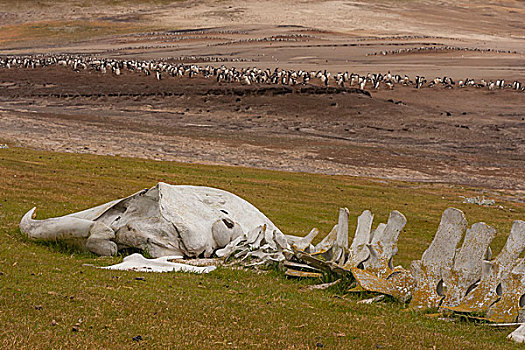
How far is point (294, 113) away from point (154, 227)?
48.3 meters

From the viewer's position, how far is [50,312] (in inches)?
328

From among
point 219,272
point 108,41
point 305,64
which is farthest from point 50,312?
point 108,41

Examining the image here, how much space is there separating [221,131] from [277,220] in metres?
33.1

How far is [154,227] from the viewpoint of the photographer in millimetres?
13320

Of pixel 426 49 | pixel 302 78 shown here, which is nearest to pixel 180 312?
pixel 302 78

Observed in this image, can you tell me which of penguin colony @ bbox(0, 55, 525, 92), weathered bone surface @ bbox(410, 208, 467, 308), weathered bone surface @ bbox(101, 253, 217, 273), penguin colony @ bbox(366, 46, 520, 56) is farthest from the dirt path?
penguin colony @ bbox(366, 46, 520, 56)

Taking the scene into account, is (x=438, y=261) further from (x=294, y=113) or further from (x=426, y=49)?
(x=426, y=49)

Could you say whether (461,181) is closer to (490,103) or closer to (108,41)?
(490,103)

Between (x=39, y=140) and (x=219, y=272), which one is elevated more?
(x=219, y=272)

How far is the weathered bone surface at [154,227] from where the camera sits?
1327 cm

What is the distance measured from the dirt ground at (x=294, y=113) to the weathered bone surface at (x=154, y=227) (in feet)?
91.4

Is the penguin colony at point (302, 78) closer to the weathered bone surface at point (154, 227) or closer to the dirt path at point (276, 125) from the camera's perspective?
the dirt path at point (276, 125)

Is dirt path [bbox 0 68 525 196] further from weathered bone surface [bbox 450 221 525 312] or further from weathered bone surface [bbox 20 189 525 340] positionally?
weathered bone surface [bbox 450 221 525 312]

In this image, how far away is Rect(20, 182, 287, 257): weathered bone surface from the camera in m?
13.3
